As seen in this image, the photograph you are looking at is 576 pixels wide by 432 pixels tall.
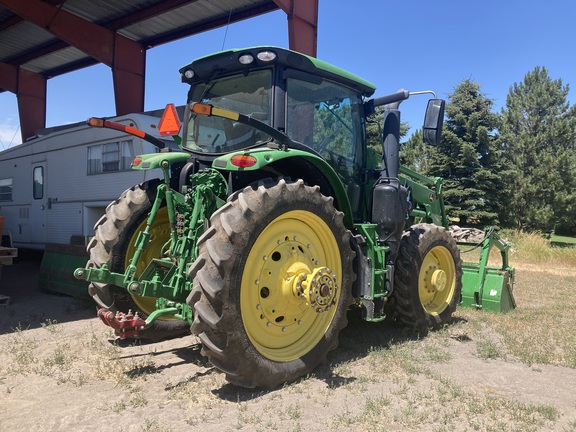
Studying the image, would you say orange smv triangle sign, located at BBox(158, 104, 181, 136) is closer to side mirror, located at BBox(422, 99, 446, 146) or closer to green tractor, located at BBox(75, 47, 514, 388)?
green tractor, located at BBox(75, 47, 514, 388)

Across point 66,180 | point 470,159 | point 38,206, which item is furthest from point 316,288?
point 470,159

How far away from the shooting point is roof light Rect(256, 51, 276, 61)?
4426 mm

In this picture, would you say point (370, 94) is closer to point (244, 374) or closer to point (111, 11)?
point (244, 374)

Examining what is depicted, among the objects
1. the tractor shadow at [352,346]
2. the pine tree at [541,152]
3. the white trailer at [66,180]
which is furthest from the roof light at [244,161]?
the pine tree at [541,152]

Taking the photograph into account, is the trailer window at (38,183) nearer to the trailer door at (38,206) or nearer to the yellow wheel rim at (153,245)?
the trailer door at (38,206)

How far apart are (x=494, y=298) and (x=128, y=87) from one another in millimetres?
12473

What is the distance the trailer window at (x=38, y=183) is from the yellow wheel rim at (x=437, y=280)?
10076 millimetres

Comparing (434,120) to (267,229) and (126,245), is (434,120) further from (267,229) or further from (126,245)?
(126,245)

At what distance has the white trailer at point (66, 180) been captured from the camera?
9.33 m

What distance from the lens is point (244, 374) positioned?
12.0 feet

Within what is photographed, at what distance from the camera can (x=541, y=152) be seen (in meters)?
29.6

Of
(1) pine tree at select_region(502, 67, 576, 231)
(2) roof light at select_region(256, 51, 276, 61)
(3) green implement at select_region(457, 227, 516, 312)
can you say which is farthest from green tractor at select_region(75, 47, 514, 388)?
(1) pine tree at select_region(502, 67, 576, 231)

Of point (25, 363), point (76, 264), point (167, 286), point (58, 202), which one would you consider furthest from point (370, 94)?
point (58, 202)

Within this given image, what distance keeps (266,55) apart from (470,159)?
1816 centimetres
